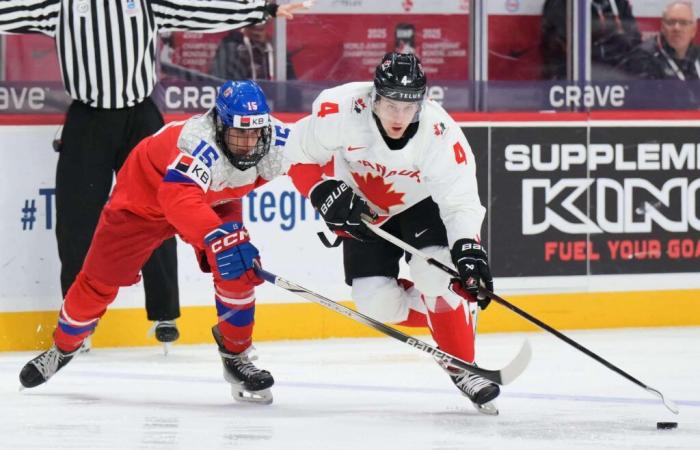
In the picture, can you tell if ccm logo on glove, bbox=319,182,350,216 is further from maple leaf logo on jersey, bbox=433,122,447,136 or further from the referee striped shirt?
the referee striped shirt

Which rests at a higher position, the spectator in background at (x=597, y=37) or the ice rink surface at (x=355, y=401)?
the spectator in background at (x=597, y=37)

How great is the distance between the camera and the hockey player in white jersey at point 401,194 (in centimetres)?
410

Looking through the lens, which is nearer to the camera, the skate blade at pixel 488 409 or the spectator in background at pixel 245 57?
the skate blade at pixel 488 409

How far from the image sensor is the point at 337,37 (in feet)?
20.1

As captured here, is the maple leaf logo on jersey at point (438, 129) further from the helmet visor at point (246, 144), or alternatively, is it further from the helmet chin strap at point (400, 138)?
the helmet visor at point (246, 144)

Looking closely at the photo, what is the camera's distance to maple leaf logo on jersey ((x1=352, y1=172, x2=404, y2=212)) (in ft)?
14.3

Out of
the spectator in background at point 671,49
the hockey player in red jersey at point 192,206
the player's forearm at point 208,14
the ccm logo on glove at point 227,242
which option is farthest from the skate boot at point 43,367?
the spectator in background at point 671,49

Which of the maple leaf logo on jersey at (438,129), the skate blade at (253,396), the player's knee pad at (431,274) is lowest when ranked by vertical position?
the skate blade at (253,396)

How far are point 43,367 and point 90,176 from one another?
104cm

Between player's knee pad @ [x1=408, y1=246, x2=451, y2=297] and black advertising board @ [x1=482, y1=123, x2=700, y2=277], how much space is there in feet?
5.62

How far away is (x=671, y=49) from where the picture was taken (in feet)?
21.1

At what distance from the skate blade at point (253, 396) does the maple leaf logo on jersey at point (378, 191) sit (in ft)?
2.05

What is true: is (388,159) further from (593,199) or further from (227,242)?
(593,199)

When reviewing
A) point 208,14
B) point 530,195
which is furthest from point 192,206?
point 530,195
